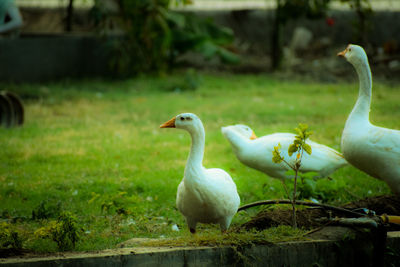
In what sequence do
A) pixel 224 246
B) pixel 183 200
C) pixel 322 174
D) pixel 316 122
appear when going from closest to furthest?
pixel 224 246 < pixel 183 200 < pixel 322 174 < pixel 316 122

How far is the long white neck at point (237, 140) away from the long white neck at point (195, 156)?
1.55 meters

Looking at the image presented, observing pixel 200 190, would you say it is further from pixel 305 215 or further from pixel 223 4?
pixel 223 4

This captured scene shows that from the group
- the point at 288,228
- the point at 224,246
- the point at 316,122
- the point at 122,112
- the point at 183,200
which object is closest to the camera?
the point at 224,246

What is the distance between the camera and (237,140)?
16.7 ft

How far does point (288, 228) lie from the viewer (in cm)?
315

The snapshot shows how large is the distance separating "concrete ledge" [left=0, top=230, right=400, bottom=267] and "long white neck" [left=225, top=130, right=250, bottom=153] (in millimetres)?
2151

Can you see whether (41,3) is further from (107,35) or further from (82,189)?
(82,189)

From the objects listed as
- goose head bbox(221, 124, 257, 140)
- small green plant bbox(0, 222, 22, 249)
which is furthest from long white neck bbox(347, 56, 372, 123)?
small green plant bbox(0, 222, 22, 249)

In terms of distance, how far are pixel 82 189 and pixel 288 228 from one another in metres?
2.63

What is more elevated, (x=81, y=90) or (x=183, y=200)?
(x=183, y=200)

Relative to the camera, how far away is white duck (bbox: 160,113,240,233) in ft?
11.2

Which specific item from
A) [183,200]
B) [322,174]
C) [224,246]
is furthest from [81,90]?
[224,246]

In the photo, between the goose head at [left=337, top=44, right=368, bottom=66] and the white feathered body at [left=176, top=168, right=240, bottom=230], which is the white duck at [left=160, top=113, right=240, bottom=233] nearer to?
the white feathered body at [left=176, top=168, right=240, bottom=230]

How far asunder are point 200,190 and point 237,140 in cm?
176
